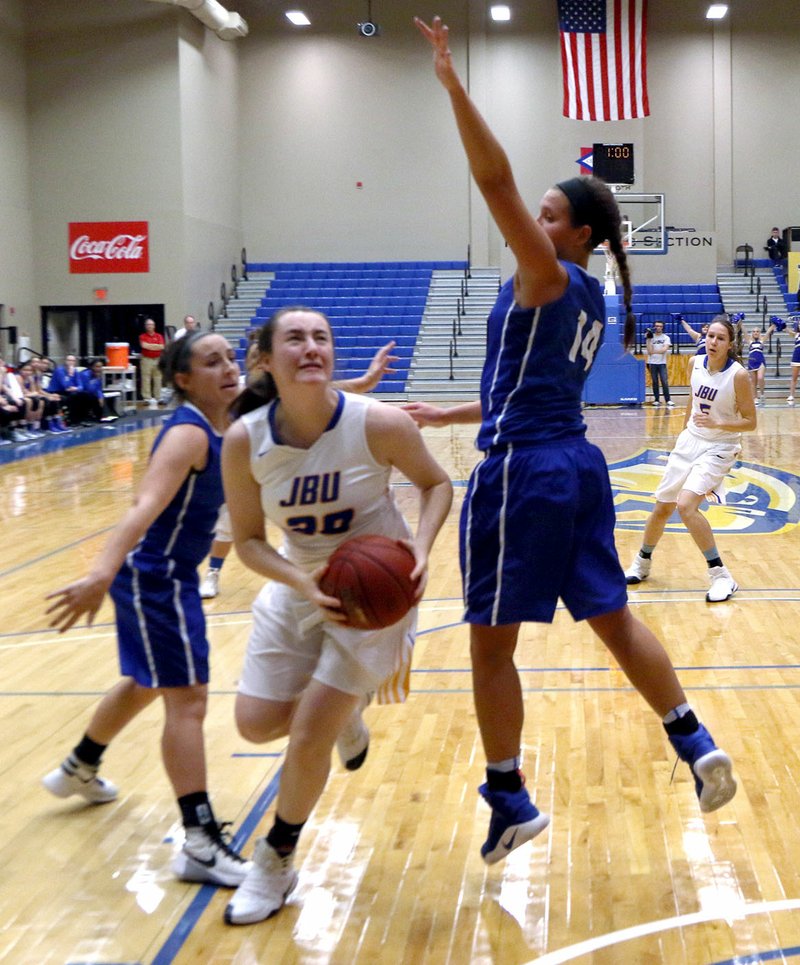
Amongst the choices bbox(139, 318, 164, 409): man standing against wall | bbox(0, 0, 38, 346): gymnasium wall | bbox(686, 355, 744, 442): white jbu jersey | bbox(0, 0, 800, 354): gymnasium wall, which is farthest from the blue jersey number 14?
bbox(0, 0, 800, 354): gymnasium wall

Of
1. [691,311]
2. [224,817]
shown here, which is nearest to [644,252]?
[691,311]

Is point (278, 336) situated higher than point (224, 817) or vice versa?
point (278, 336)

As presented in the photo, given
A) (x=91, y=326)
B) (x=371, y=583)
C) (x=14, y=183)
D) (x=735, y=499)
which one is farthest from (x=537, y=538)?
(x=91, y=326)

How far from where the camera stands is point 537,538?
9.45ft

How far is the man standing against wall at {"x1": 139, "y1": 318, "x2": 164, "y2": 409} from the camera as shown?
20922mm

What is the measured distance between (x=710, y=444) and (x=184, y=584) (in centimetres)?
405

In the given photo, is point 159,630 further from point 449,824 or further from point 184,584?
point 449,824

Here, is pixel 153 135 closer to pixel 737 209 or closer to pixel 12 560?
pixel 737 209

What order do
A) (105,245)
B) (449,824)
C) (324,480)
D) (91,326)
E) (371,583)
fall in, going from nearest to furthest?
(371,583), (324,480), (449,824), (105,245), (91,326)

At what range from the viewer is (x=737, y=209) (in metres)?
27.2

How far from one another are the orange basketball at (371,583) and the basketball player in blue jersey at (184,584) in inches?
20.7

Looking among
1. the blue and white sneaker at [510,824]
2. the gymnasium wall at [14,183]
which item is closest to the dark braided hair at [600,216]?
the blue and white sneaker at [510,824]

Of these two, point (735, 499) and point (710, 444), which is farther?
point (735, 499)

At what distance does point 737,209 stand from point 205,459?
2615cm
